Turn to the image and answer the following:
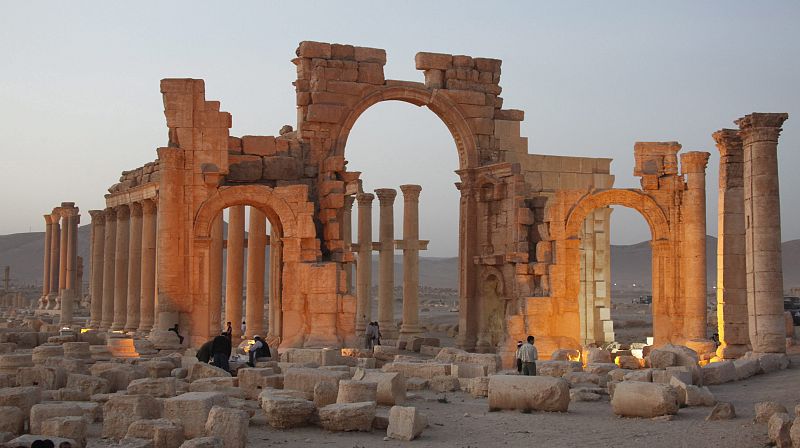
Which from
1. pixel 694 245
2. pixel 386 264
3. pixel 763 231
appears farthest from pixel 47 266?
pixel 763 231

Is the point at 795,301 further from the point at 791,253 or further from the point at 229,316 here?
the point at 791,253

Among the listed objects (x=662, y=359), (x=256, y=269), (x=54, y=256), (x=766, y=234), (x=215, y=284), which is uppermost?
(x=54, y=256)

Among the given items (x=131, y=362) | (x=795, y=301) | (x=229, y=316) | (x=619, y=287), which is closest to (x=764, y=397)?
(x=131, y=362)

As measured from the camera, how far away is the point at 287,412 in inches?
523

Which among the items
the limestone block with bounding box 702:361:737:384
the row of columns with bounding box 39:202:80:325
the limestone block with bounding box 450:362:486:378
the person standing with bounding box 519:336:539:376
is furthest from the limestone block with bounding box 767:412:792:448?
the row of columns with bounding box 39:202:80:325

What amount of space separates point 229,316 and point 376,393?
15766 mm

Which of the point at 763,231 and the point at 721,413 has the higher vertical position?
the point at 763,231

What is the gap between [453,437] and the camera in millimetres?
12914

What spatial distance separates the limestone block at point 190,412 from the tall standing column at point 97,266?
21.3 meters

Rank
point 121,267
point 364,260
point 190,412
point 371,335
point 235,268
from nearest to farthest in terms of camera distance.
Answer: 1. point 190,412
2. point 371,335
3. point 121,267
4. point 235,268
5. point 364,260

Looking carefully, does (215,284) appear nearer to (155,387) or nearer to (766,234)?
(155,387)

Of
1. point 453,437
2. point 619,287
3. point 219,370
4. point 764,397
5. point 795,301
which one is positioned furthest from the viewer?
point 619,287

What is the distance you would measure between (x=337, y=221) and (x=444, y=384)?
32.9 feet

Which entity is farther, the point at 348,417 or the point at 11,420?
the point at 348,417
